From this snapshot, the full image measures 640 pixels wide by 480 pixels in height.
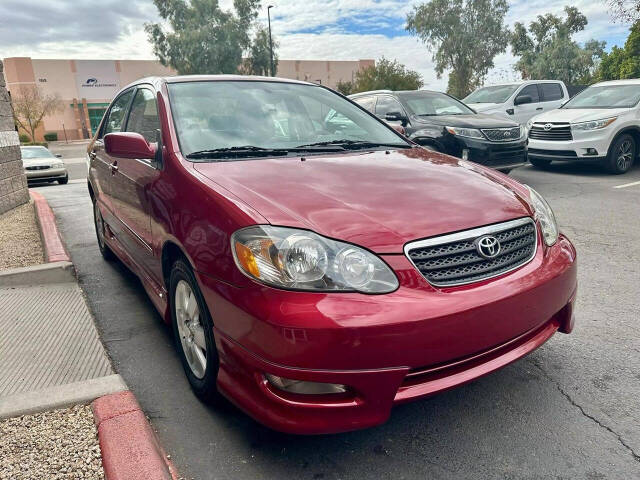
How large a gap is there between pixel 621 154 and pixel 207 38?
4155 cm

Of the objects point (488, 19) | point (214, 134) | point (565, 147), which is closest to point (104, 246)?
point (214, 134)

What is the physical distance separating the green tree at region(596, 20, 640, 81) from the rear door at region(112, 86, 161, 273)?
3098 centimetres

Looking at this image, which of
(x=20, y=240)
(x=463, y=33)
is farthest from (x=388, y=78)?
(x=20, y=240)

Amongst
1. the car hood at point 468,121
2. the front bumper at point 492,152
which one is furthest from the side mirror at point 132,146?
the car hood at point 468,121

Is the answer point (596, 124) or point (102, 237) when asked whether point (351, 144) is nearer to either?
point (102, 237)

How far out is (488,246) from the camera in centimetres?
222

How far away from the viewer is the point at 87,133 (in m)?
49.6

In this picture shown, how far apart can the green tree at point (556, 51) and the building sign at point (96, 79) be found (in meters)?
35.3

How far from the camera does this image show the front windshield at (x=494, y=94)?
40.6 ft

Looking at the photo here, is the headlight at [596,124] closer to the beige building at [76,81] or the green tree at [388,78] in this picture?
the green tree at [388,78]

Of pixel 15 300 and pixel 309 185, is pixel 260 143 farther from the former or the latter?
pixel 15 300

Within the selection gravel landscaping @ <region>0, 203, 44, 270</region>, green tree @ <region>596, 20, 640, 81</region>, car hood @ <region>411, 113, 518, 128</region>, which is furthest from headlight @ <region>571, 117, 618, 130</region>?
green tree @ <region>596, 20, 640, 81</region>

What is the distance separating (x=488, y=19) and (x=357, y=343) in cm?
4374

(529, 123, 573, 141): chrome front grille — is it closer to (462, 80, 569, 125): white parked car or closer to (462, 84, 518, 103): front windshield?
(462, 80, 569, 125): white parked car
